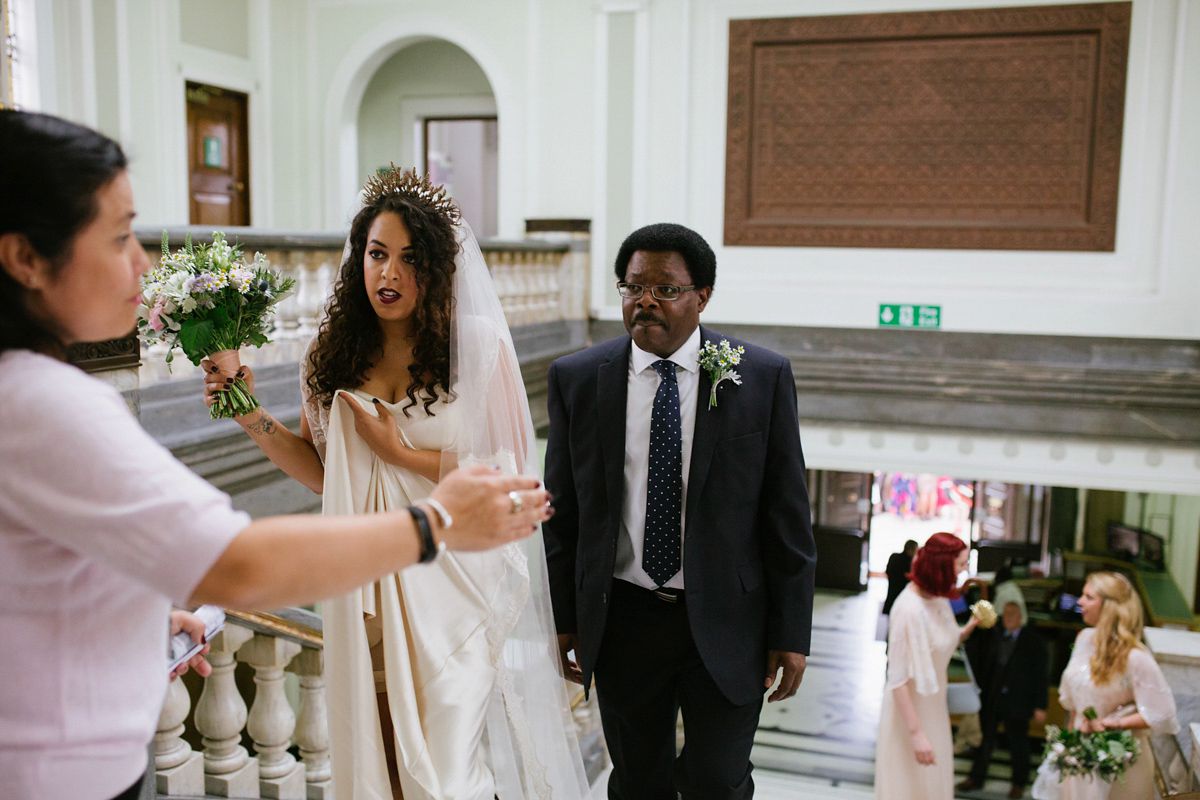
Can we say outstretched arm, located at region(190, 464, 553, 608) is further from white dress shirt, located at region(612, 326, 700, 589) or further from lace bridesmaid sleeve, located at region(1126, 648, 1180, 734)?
lace bridesmaid sleeve, located at region(1126, 648, 1180, 734)

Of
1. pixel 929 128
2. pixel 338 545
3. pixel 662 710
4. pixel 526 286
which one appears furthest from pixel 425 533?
pixel 929 128

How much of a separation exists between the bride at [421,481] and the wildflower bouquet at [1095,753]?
11.8 ft

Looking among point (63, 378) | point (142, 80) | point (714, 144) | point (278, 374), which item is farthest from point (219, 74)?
point (63, 378)

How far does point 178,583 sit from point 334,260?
5.06 metres

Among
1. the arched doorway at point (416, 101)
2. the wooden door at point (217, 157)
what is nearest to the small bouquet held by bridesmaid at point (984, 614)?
the wooden door at point (217, 157)

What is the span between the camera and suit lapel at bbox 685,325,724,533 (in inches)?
107

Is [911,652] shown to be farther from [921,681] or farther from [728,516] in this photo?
[728,516]

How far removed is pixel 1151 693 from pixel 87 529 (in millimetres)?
5619

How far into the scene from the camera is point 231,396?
2.49 m

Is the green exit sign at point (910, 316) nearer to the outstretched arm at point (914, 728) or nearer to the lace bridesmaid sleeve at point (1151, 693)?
the lace bridesmaid sleeve at point (1151, 693)

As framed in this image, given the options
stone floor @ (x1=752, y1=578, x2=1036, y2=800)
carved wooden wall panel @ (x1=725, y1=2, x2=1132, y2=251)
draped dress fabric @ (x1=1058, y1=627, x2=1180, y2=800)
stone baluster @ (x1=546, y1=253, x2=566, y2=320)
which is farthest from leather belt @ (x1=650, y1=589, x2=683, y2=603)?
carved wooden wall panel @ (x1=725, y1=2, x2=1132, y2=251)

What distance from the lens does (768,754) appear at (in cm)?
976

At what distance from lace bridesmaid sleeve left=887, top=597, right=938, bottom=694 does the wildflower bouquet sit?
78 cm

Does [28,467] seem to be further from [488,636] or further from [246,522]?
[488,636]
